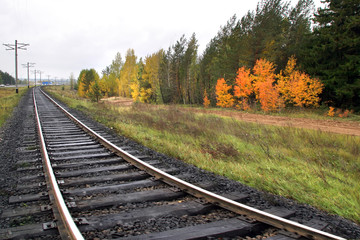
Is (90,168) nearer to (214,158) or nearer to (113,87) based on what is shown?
(214,158)

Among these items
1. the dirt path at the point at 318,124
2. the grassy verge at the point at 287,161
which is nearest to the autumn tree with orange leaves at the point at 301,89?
the dirt path at the point at 318,124

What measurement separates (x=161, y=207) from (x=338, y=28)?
1124 inches

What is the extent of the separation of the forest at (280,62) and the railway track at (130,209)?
23751mm

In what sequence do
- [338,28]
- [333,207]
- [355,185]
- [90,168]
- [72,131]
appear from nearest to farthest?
[333,207] → [355,185] → [90,168] → [72,131] → [338,28]

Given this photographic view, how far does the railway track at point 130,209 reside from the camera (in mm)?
3014

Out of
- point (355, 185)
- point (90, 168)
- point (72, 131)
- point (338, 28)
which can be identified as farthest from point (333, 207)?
point (338, 28)

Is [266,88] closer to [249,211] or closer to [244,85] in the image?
[244,85]

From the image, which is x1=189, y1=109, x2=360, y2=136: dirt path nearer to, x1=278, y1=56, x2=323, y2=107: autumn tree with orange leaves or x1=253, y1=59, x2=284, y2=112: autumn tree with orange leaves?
x1=278, y1=56, x2=323, y2=107: autumn tree with orange leaves

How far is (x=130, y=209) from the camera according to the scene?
371cm

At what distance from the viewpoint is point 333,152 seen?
27.9 ft

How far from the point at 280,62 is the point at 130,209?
3263 cm

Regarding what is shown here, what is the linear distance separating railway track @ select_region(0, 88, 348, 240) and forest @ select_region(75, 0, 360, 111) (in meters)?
23.8

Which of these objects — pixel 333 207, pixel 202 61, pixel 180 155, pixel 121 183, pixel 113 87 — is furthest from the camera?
pixel 113 87

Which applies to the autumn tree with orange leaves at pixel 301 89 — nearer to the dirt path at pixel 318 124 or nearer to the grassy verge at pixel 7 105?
the dirt path at pixel 318 124
